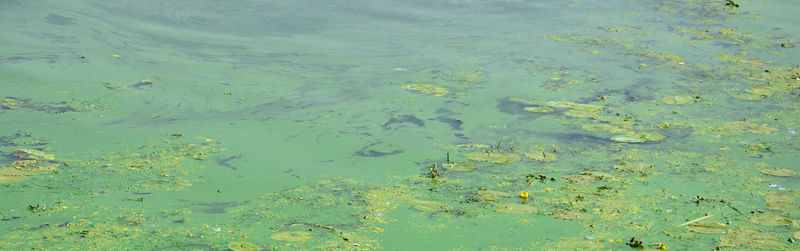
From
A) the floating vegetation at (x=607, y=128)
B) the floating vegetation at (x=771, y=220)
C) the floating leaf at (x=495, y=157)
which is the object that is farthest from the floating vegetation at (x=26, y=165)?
the floating vegetation at (x=771, y=220)

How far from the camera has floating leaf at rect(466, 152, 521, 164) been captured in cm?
283

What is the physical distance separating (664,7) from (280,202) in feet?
11.7

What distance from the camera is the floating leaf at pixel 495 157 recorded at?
9.30 ft

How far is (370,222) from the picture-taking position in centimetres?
232

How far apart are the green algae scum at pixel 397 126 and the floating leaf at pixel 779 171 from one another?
14 mm

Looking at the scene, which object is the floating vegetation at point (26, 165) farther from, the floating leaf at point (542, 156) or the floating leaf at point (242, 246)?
the floating leaf at point (542, 156)

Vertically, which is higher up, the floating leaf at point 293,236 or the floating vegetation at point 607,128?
the floating vegetation at point 607,128

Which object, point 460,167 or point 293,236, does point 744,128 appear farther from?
point 293,236

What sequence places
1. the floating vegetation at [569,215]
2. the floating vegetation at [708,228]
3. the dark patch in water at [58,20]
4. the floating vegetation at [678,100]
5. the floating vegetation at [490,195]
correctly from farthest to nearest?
the dark patch in water at [58,20] < the floating vegetation at [678,100] < the floating vegetation at [490,195] < the floating vegetation at [569,215] < the floating vegetation at [708,228]

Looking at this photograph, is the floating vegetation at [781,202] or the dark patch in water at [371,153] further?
the dark patch in water at [371,153]

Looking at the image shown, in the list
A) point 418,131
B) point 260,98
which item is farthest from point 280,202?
point 260,98

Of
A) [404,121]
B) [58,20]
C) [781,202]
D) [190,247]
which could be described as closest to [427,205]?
[190,247]

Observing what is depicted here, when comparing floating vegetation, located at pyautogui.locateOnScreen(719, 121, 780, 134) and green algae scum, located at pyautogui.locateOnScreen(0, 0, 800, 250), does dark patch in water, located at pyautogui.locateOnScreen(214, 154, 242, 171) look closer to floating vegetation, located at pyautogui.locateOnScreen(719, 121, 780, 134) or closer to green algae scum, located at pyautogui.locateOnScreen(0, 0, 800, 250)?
green algae scum, located at pyautogui.locateOnScreen(0, 0, 800, 250)

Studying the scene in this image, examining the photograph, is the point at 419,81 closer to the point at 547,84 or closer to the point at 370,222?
the point at 547,84
